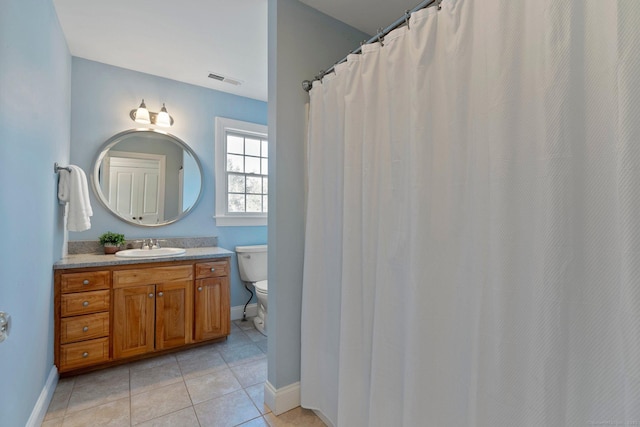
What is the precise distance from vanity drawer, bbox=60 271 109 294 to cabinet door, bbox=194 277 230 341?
0.63 meters

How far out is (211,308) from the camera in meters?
2.40

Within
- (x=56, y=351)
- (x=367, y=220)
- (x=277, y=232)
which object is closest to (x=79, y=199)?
(x=56, y=351)

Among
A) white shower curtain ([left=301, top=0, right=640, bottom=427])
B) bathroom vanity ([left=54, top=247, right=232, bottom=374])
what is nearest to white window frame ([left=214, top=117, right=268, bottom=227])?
bathroom vanity ([left=54, top=247, right=232, bottom=374])

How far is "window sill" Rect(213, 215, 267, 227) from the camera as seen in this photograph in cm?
296

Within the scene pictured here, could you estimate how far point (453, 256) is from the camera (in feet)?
3.18

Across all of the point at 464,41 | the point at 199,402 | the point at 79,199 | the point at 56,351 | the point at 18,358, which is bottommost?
the point at 199,402

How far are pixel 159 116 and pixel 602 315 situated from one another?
10.2 ft

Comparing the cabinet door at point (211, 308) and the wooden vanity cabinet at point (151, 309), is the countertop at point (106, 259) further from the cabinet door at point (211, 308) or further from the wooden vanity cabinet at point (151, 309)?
the cabinet door at point (211, 308)

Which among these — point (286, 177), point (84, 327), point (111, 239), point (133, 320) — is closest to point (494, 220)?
point (286, 177)

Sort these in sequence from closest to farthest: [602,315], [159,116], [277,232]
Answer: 1. [602,315]
2. [277,232]
3. [159,116]

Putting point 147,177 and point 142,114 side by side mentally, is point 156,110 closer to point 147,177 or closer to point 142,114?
point 142,114

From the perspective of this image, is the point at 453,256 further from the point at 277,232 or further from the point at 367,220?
the point at 277,232

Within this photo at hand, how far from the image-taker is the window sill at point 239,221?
2.96 metres

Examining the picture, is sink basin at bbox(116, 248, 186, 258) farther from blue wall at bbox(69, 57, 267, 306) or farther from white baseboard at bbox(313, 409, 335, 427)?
white baseboard at bbox(313, 409, 335, 427)
